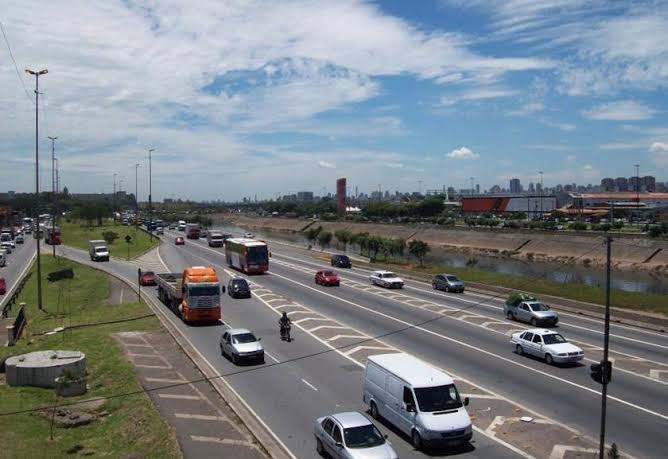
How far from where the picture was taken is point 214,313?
32.6m

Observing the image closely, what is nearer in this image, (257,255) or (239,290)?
(239,290)

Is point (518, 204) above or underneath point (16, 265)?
above

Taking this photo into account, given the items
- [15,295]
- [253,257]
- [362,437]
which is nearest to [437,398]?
[362,437]

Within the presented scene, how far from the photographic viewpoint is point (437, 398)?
50.6ft

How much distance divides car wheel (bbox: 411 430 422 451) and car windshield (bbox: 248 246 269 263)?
4145 centimetres

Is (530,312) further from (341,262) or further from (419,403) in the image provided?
(341,262)

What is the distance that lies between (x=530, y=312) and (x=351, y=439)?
70.0 feet

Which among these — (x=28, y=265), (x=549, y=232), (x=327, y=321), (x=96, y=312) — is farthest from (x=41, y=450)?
(x=549, y=232)

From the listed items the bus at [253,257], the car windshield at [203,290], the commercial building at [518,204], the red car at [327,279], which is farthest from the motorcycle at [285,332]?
the commercial building at [518,204]

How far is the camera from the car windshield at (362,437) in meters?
13.4

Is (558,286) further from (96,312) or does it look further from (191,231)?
(191,231)

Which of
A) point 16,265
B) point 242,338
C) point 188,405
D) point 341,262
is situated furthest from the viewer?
point 16,265

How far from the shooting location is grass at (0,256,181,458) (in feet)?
51.9

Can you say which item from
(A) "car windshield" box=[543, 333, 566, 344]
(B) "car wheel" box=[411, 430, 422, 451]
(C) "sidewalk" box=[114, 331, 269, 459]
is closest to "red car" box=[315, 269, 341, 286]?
(C) "sidewalk" box=[114, 331, 269, 459]
